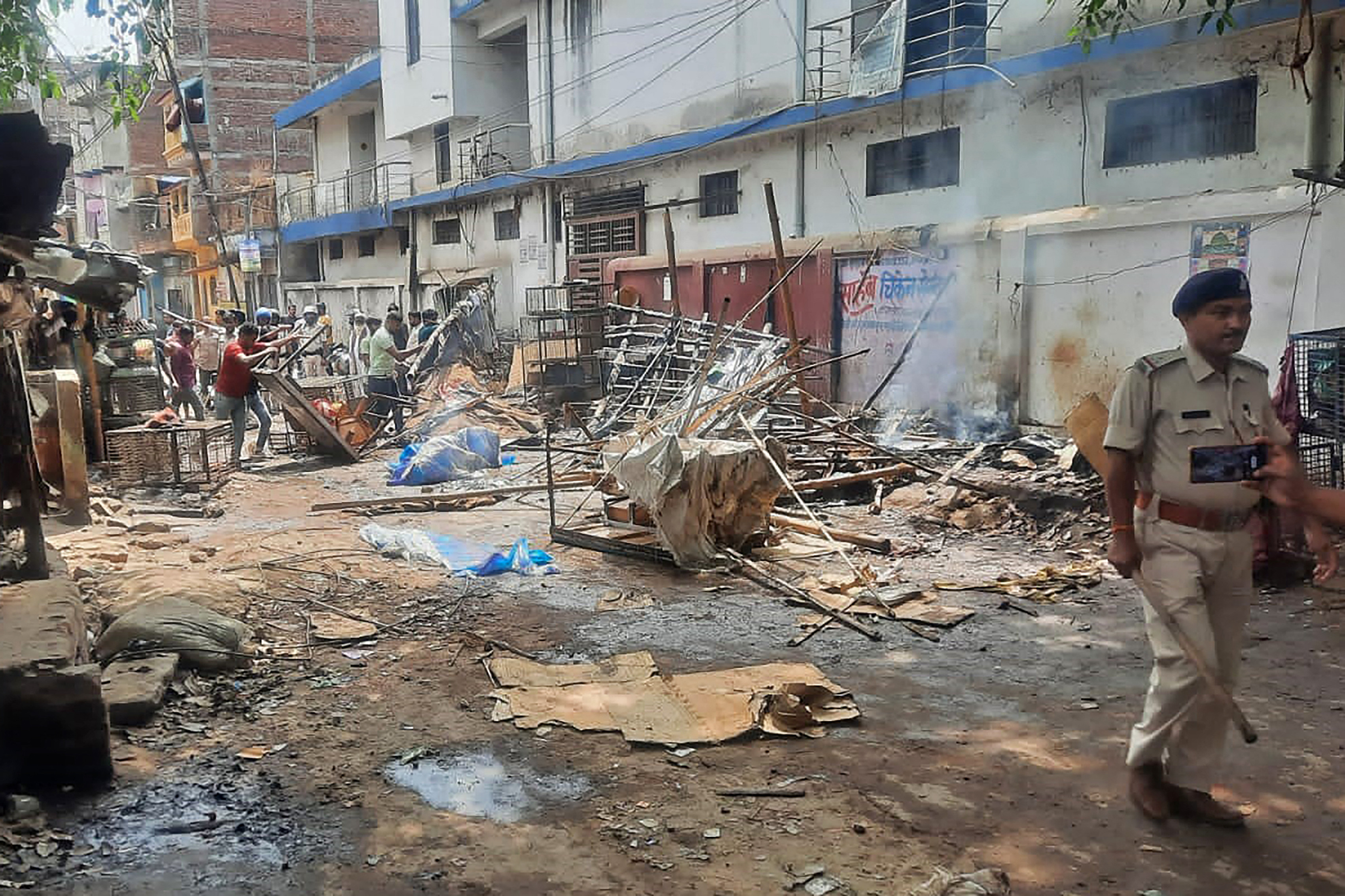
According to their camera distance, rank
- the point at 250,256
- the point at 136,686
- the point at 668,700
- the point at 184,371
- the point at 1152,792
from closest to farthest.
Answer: the point at 1152,792 < the point at 136,686 < the point at 668,700 < the point at 184,371 < the point at 250,256

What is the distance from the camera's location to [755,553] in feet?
25.8

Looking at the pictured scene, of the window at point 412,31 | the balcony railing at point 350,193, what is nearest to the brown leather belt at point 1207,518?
the window at point 412,31

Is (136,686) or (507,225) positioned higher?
(507,225)

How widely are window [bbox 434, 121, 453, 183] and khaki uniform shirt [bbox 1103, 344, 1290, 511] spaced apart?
82.6 feet

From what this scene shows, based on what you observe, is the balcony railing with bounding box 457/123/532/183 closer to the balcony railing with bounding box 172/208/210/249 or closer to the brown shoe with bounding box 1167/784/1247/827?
the balcony railing with bounding box 172/208/210/249

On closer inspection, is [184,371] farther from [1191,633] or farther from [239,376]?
[1191,633]

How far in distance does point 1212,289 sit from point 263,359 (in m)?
11.0

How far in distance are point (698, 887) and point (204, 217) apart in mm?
38909

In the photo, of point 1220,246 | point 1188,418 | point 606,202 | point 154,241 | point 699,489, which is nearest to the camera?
point 1188,418

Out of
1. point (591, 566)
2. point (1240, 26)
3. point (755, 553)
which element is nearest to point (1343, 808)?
point (755, 553)

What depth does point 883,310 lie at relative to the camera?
13461 millimetres

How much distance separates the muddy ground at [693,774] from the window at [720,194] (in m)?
11.6

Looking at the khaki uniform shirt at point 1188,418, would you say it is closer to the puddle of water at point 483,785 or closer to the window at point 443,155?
the puddle of water at point 483,785

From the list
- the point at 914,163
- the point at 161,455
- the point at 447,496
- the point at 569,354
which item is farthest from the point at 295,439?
the point at 914,163
